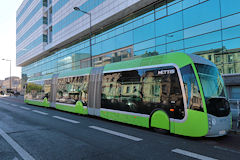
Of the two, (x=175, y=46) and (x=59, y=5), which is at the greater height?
(x=59, y=5)

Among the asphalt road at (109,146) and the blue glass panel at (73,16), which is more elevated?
the blue glass panel at (73,16)

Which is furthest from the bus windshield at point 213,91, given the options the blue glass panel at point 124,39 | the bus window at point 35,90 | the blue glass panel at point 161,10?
the blue glass panel at point 124,39

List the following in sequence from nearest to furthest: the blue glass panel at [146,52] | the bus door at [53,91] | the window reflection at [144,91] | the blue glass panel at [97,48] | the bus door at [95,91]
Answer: the window reflection at [144,91]
the bus door at [95,91]
the bus door at [53,91]
the blue glass panel at [146,52]
the blue glass panel at [97,48]

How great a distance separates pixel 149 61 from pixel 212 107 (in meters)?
3.17

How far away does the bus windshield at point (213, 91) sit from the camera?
6.09 metres

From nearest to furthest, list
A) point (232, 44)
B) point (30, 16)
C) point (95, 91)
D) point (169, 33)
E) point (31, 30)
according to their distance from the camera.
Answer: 1. point (95, 91)
2. point (232, 44)
3. point (169, 33)
4. point (31, 30)
5. point (30, 16)

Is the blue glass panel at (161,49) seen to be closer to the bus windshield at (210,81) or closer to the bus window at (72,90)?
the bus window at (72,90)

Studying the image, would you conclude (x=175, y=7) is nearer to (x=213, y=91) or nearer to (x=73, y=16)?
(x=213, y=91)

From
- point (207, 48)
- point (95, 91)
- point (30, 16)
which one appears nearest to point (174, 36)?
point (207, 48)

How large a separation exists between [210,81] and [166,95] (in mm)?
1633

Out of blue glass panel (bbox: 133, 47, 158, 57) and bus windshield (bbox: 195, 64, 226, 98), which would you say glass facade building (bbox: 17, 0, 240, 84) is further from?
bus windshield (bbox: 195, 64, 226, 98)

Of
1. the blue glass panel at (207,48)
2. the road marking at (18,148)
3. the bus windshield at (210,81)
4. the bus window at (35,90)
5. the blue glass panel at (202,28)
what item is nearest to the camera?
the road marking at (18,148)

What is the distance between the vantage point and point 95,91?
11.0m

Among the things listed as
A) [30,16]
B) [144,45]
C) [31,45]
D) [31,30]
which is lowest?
[144,45]
